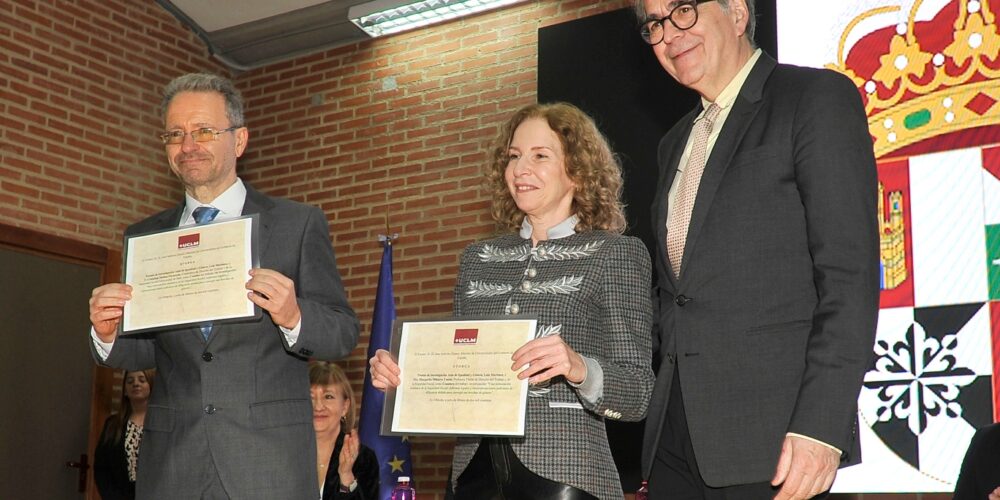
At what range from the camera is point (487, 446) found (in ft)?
8.00

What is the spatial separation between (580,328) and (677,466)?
449mm

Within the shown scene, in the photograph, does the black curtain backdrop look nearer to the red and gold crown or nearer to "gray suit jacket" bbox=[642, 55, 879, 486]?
the red and gold crown

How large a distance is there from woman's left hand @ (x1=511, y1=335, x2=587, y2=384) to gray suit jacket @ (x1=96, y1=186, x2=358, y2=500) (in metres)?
0.62

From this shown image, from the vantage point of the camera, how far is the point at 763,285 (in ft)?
6.79

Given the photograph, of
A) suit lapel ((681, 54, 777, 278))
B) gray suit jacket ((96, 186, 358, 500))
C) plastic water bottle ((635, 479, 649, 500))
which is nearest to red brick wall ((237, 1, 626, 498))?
plastic water bottle ((635, 479, 649, 500))

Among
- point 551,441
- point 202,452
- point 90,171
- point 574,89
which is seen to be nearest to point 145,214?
point 90,171

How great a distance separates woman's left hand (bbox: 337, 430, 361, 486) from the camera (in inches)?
207

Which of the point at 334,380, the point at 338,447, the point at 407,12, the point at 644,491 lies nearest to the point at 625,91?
the point at 407,12

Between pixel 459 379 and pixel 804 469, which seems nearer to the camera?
pixel 804 469

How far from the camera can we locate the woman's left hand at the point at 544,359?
2.23 metres

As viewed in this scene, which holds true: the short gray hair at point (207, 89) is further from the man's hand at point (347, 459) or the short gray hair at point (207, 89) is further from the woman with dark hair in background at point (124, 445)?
the woman with dark hair in background at point (124, 445)

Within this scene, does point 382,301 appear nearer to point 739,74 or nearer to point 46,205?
point 46,205

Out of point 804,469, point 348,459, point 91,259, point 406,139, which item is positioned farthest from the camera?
point 406,139

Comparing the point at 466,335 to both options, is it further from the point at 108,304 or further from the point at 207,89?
the point at 207,89
